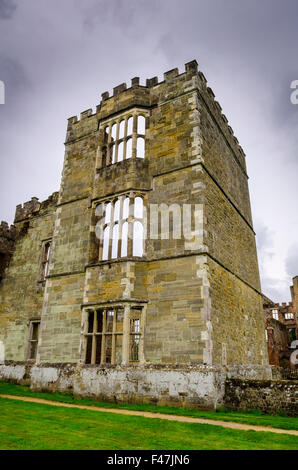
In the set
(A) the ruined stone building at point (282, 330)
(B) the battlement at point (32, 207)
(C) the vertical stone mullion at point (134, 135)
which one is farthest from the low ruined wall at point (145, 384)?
(A) the ruined stone building at point (282, 330)

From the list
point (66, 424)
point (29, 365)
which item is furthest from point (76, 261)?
point (66, 424)

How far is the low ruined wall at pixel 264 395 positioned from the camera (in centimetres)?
863

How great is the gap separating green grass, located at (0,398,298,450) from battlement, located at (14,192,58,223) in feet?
38.9

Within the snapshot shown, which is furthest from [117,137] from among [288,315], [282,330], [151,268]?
[288,315]

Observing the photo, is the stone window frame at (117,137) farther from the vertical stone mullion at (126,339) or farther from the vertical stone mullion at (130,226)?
the vertical stone mullion at (126,339)

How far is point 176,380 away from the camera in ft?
31.6

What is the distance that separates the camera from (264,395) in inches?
355

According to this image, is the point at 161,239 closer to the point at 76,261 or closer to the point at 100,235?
the point at 100,235

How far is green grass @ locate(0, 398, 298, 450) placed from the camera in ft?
16.2

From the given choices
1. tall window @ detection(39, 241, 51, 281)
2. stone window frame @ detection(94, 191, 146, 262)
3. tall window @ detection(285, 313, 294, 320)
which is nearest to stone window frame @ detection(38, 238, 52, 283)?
tall window @ detection(39, 241, 51, 281)

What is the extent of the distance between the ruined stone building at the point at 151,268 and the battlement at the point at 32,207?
1.70m

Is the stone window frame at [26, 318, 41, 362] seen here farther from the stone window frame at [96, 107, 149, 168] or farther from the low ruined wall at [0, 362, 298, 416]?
the stone window frame at [96, 107, 149, 168]
